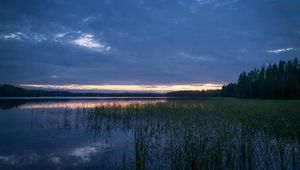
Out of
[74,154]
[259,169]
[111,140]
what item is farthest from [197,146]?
[111,140]

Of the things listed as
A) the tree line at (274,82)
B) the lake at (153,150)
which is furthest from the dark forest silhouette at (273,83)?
the lake at (153,150)

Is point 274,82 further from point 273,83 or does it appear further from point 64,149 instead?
point 64,149

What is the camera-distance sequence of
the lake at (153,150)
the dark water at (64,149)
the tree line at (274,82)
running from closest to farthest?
the lake at (153,150)
the dark water at (64,149)
the tree line at (274,82)

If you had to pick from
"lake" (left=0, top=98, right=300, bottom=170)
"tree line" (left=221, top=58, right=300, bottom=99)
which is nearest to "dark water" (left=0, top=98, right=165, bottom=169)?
"lake" (left=0, top=98, right=300, bottom=170)

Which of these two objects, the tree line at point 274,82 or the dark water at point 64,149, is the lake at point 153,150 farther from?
the tree line at point 274,82

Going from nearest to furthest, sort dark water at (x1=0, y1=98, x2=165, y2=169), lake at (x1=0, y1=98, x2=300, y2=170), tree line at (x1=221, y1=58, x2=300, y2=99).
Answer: lake at (x1=0, y1=98, x2=300, y2=170), dark water at (x1=0, y1=98, x2=165, y2=169), tree line at (x1=221, y1=58, x2=300, y2=99)

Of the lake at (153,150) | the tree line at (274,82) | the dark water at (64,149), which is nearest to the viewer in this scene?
the lake at (153,150)

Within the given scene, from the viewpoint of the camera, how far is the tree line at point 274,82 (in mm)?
65062

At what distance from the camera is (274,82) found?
6988 cm

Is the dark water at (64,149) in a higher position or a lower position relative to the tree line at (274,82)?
lower

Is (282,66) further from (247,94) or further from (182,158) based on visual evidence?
(182,158)

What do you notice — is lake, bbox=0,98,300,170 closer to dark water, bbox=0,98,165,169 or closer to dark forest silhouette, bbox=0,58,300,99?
dark water, bbox=0,98,165,169

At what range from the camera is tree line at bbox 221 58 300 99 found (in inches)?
2562

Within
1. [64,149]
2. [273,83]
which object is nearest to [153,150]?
[64,149]
